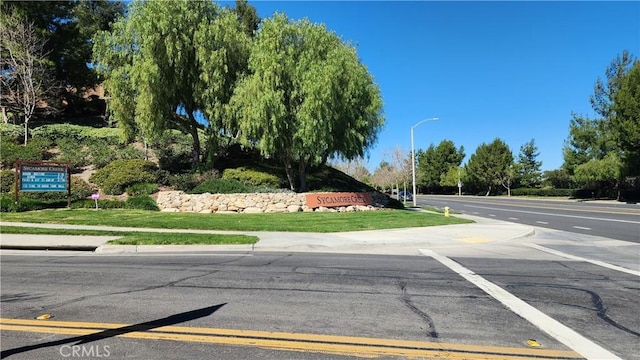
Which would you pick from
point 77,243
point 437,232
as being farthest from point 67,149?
point 437,232

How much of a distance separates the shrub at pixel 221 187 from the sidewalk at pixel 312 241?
7813 millimetres

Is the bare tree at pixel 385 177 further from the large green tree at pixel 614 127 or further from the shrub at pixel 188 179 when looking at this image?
the shrub at pixel 188 179

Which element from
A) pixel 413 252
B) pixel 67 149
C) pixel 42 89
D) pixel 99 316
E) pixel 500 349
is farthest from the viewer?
pixel 42 89

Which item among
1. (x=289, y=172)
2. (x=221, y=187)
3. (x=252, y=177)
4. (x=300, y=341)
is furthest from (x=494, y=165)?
(x=300, y=341)

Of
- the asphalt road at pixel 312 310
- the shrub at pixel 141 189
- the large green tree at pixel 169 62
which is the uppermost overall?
the large green tree at pixel 169 62

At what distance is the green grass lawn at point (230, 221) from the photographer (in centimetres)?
1568

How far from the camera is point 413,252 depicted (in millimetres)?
11055

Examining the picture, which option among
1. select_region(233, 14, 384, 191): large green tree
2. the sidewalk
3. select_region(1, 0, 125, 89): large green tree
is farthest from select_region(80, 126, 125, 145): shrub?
the sidewalk

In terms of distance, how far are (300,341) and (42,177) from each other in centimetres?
2076

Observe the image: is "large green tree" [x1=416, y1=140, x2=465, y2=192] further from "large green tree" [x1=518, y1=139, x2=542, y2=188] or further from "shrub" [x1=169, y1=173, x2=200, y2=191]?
"shrub" [x1=169, y1=173, x2=200, y2=191]

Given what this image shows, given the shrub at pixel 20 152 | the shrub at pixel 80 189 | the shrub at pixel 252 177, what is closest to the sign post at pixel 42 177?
the shrub at pixel 80 189

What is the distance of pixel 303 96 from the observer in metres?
22.0

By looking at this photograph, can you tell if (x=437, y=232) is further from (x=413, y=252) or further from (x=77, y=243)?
(x=77, y=243)

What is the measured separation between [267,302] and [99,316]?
2.07 metres
